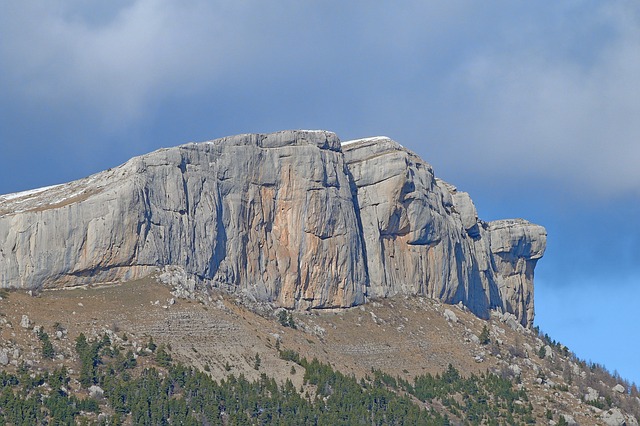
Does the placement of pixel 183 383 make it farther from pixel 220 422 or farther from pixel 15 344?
pixel 15 344

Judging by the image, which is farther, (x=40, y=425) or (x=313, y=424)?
(x=313, y=424)

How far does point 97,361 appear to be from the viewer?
653 feet

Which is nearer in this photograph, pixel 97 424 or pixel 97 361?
pixel 97 424

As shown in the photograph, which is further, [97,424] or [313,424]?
[313,424]

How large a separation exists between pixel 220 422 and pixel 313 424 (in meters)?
11.4

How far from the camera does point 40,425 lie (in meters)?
183

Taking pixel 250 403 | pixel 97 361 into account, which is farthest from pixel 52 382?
pixel 250 403

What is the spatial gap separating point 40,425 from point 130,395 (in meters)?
13.0

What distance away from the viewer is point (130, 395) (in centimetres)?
19275

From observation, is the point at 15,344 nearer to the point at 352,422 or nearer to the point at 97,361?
the point at 97,361

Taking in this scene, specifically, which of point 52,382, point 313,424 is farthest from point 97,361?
point 313,424

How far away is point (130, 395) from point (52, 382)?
8.82 metres

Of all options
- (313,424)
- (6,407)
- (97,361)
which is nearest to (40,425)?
(6,407)

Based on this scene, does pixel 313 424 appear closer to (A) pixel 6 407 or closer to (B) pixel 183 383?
(B) pixel 183 383
